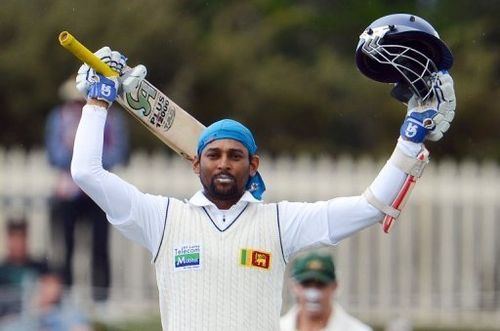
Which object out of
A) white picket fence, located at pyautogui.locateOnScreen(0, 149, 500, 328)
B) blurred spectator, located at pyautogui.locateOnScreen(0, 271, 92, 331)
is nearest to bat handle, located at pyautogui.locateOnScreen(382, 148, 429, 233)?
blurred spectator, located at pyautogui.locateOnScreen(0, 271, 92, 331)

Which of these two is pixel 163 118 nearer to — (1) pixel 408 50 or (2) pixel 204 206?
(2) pixel 204 206

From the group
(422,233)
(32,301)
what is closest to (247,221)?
(32,301)

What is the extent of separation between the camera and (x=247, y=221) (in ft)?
21.4

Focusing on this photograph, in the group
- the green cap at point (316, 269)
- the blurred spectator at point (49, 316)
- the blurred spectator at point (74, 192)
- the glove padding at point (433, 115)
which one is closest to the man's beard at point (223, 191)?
the glove padding at point (433, 115)

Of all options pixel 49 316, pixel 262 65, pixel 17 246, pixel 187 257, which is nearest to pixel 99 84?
pixel 187 257

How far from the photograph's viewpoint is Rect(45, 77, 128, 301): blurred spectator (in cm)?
1312

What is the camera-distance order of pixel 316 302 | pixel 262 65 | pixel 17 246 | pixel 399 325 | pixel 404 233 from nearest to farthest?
pixel 316 302 → pixel 17 246 → pixel 399 325 → pixel 404 233 → pixel 262 65

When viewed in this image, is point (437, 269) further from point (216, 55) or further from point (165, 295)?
point (165, 295)

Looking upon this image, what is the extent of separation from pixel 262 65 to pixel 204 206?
14826 millimetres

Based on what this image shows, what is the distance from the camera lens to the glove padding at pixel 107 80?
6.48 meters

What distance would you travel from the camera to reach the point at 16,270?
12.3m

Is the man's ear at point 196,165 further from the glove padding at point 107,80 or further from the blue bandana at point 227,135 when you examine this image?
the glove padding at point 107,80

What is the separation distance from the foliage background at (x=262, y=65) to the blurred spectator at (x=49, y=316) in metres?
7.73

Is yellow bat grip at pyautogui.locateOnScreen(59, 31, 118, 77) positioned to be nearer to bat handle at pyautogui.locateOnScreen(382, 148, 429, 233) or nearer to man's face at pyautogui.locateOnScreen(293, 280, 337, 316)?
bat handle at pyautogui.locateOnScreen(382, 148, 429, 233)
